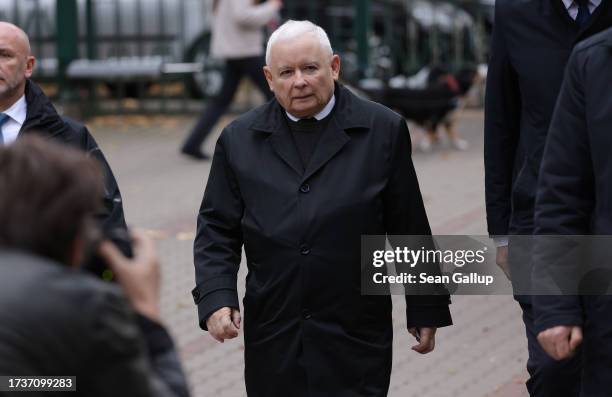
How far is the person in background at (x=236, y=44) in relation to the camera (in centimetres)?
1290

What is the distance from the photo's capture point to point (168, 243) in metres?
10.4

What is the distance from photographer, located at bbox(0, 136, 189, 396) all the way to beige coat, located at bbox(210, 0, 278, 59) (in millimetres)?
10471

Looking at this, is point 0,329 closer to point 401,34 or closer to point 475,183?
point 475,183

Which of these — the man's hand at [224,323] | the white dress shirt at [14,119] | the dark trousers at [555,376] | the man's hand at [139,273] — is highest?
the man's hand at [139,273]

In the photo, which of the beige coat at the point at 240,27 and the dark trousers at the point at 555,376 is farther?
the beige coat at the point at 240,27

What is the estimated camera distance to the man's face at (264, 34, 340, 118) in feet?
15.2

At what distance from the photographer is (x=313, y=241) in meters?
4.55

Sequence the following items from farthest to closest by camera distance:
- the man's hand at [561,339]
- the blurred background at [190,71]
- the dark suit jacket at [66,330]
Answer: the blurred background at [190,71] → the man's hand at [561,339] → the dark suit jacket at [66,330]

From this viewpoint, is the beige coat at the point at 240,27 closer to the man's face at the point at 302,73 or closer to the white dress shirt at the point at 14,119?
the white dress shirt at the point at 14,119

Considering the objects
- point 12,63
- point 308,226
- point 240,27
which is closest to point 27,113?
point 12,63

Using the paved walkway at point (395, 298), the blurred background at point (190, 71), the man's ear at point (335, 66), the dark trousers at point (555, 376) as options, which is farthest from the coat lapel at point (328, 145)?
the blurred background at point (190, 71)

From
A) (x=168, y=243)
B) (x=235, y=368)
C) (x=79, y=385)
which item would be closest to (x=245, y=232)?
(x=79, y=385)

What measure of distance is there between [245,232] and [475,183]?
7.63m

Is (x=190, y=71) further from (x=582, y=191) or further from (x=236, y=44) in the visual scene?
(x=582, y=191)
